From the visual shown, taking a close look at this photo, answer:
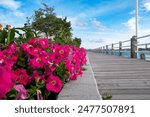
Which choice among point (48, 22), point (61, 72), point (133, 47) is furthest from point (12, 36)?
point (48, 22)

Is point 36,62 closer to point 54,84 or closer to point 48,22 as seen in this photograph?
point 54,84

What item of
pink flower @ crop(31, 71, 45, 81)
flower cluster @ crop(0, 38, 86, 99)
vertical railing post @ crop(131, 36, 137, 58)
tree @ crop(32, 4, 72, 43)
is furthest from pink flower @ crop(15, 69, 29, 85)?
tree @ crop(32, 4, 72, 43)

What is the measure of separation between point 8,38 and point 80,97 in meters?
1.64

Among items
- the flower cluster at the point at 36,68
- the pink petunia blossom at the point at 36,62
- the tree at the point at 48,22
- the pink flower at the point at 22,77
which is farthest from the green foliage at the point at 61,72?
the tree at the point at 48,22

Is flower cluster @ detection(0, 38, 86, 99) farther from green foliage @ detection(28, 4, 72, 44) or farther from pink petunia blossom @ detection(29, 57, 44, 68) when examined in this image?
green foliage @ detection(28, 4, 72, 44)

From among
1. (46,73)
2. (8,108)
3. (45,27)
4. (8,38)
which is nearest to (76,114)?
(8,108)

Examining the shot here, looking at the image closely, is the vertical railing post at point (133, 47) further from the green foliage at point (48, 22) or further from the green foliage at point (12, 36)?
the green foliage at point (12, 36)

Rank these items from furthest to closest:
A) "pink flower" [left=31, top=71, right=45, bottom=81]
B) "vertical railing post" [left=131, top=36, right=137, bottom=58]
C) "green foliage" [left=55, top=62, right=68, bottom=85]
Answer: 1. "vertical railing post" [left=131, top=36, right=137, bottom=58]
2. "green foliage" [left=55, top=62, right=68, bottom=85]
3. "pink flower" [left=31, top=71, right=45, bottom=81]

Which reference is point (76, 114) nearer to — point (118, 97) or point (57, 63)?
point (57, 63)

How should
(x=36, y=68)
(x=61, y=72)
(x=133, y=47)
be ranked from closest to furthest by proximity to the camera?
(x=36, y=68)
(x=61, y=72)
(x=133, y=47)

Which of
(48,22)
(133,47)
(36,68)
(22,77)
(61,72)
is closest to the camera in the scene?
(22,77)

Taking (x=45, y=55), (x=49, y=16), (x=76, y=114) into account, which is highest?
(x=49, y=16)

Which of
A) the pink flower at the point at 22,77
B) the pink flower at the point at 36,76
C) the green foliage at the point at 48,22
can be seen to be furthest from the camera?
the green foliage at the point at 48,22

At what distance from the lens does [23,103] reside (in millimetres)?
2238
